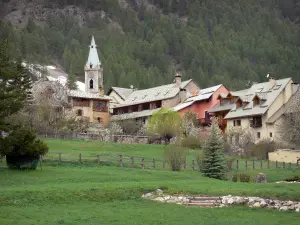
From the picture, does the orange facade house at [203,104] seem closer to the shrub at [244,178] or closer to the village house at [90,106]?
the village house at [90,106]

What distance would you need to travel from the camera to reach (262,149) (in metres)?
73.6

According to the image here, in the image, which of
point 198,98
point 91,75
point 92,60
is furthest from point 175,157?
point 92,60

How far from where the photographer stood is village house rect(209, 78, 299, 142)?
84438 millimetres

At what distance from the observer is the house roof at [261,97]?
3351 inches

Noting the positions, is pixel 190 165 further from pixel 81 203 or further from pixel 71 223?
pixel 71 223

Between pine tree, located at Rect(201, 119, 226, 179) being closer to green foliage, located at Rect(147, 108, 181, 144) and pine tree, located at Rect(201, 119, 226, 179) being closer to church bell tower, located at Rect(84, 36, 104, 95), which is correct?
green foliage, located at Rect(147, 108, 181, 144)

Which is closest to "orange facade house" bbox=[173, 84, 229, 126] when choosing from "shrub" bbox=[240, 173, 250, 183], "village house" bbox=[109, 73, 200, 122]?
"village house" bbox=[109, 73, 200, 122]

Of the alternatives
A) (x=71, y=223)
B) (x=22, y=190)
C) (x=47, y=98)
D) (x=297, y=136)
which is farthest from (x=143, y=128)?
(x=71, y=223)

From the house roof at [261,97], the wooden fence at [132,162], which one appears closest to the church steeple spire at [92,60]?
the house roof at [261,97]

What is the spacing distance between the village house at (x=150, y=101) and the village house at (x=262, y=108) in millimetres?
13767

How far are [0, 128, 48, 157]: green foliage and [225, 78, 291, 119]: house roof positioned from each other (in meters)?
46.1

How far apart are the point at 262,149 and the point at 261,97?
1521 cm

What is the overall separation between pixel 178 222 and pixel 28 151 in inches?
733

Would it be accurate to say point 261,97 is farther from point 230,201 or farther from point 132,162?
point 230,201
